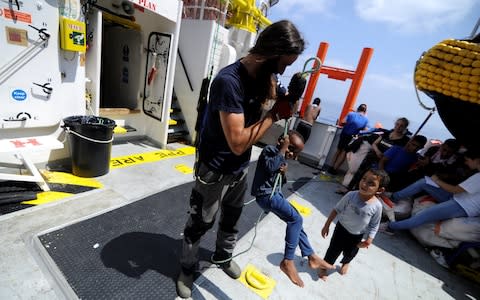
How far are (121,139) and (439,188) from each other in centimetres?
574

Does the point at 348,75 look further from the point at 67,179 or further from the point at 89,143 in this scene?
the point at 67,179

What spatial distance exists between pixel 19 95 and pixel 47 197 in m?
1.22

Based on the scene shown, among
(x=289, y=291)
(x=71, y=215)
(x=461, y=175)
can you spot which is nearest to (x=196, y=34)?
(x=71, y=215)

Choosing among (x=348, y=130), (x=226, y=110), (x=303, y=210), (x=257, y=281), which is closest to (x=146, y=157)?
(x=303, y=210)

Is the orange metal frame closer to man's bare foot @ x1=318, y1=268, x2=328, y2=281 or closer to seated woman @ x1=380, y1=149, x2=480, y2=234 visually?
seated woman @ x1=380, y1=149, x2=480, y2=234

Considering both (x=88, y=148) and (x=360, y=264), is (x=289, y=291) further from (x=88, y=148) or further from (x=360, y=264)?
(x=88, y=148)

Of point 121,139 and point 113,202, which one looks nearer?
point 113,202

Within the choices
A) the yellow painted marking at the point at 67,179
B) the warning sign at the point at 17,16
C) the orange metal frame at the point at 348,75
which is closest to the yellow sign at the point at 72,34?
the warning sign at the point at 17,16

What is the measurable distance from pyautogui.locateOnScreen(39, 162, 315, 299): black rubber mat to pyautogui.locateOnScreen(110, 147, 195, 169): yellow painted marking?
1.28 meters

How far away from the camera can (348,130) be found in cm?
556

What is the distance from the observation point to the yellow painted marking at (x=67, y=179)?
318 cm

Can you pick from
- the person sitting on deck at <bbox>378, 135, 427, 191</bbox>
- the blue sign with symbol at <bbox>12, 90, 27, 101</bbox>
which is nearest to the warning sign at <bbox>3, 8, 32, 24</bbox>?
the blue sign with symbol at <bbox>12, 90, 27, 101</bbox>

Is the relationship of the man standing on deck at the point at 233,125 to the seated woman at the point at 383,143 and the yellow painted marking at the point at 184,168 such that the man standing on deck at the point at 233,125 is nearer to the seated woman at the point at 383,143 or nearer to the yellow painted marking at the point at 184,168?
the yellow painted marking at the point at 184,168

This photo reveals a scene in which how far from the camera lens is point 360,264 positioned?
9.56 feet
